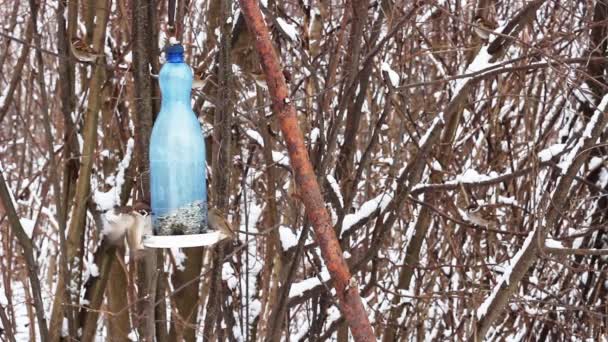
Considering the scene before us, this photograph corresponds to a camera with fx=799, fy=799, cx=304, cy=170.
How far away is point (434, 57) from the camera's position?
421 cm

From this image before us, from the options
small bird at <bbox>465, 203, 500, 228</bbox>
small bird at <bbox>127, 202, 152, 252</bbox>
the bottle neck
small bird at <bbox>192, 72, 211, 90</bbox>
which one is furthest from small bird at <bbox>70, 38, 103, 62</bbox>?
small bird at <bbox>465, 203, 500, 228</bbox>

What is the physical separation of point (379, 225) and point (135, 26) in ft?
4.60

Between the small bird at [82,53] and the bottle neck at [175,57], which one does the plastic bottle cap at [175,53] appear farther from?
the small bird at [82,53]

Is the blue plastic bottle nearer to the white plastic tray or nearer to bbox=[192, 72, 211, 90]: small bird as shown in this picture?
the white plastic tray

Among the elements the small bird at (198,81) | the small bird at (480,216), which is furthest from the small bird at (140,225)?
the small bird at (480,216)

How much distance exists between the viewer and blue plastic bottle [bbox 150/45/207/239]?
166 cm

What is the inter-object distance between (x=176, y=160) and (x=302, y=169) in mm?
275

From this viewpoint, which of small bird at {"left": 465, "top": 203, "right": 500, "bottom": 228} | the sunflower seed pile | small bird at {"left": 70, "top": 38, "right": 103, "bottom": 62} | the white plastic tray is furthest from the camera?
small bird at {"left": 465, "top": 203, "right": 500, "bottom": 228}

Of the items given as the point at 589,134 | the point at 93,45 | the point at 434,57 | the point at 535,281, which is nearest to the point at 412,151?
the point at 434,57

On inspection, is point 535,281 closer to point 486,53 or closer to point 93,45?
point 486,53

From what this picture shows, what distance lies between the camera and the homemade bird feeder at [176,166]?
5.37 feet

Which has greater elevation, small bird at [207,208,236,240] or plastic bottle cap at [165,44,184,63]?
plastic bottle cap at [165,44,184,63]

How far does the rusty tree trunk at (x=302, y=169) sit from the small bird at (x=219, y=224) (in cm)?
20

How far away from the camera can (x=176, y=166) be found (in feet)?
5.67
